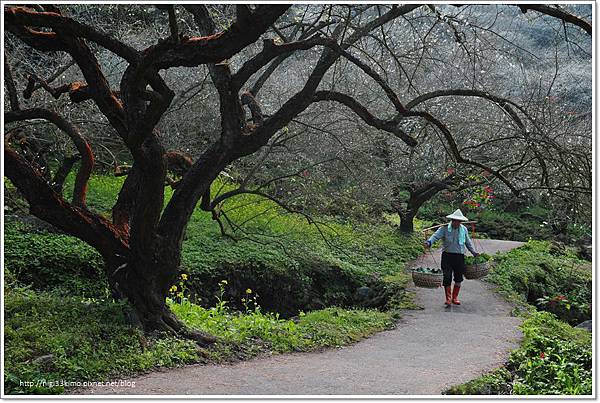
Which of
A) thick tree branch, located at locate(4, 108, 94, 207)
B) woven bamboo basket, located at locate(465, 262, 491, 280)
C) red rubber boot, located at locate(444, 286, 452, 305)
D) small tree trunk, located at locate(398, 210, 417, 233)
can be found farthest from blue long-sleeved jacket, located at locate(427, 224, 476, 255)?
small tree trunk, located at locate(398, 210, 417, 233)

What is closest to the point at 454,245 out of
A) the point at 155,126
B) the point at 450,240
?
the point at 450,240

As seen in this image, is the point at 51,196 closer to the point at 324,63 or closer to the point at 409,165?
the point at 324,63

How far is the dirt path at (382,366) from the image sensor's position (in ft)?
19.5

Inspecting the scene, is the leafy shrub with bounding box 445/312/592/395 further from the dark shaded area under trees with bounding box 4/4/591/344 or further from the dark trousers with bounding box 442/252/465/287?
the dark trousers with bounding box 442/252/465/287

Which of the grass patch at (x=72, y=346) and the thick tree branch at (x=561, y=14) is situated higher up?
the thick tree branch at (x=561, y=14)

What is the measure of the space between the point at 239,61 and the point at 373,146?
3463mm

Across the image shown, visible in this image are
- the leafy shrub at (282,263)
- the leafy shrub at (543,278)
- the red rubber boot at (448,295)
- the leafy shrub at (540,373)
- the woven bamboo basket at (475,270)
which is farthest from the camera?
the leafy shrub at (543,278)

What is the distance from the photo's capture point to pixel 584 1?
569cm

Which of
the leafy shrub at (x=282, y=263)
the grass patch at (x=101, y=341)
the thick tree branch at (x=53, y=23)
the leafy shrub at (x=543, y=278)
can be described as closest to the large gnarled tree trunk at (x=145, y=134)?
the thick tree branch at (x=53, y=23)

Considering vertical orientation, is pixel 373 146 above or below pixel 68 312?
above

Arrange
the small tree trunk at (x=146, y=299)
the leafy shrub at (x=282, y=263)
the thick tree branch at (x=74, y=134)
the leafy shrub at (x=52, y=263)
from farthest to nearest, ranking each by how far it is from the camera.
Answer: the leafy shrub at (x=282, y=263) → the leafy shrub at (x=52, y=263) → the small tree trunk at (x=146, y=299) → the thick tree branch at (x=74, y=134)

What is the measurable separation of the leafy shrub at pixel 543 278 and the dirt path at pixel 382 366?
353 cm

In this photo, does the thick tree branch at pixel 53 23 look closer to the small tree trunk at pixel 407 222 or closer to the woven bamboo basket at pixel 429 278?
the woven bamboo basket at pixel 429 278
